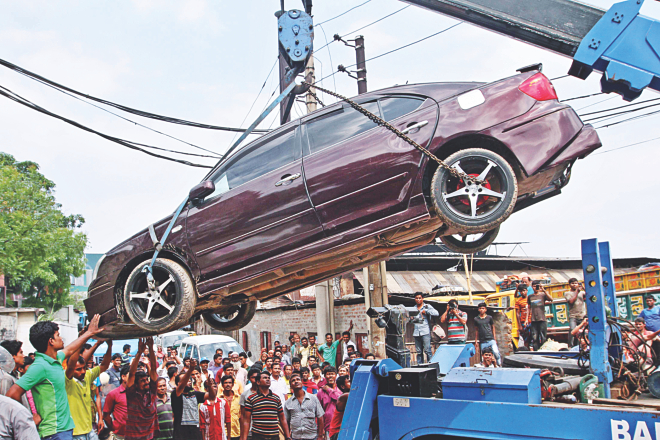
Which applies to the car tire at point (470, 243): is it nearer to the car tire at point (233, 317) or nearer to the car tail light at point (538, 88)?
the car tail light at point (538, 88)

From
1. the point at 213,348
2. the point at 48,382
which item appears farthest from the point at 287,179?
the point at 213,348

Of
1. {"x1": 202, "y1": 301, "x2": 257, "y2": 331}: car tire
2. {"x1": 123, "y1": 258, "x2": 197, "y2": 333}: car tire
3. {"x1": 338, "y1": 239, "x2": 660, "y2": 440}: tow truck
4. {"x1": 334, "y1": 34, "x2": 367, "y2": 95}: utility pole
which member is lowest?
{"x1": 338, "y1": 239, "x2": 660, "y2": 440}: tow truck

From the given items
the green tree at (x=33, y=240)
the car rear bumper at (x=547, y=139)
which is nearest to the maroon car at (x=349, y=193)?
the car rear bumper at (x=547, y=139)

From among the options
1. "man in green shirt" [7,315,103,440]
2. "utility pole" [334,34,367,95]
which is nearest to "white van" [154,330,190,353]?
"utility pole" [334,34,367,95]

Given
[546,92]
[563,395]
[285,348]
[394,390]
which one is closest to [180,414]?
[394,390]

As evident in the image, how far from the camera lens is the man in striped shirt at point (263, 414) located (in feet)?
21.1

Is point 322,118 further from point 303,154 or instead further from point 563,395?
point 563,395

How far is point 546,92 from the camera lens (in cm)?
423

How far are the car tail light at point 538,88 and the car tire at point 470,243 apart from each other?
116 cm

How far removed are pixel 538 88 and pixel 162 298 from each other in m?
3.51

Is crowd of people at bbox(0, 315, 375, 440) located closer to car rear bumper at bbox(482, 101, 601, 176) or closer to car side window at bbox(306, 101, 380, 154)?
car side window at bbox(306, 101, 380, 154)

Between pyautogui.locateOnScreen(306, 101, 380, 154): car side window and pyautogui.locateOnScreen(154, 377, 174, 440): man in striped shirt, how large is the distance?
3761 millimetres

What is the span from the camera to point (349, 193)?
4.43 m

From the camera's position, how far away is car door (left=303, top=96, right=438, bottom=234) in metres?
4.32
